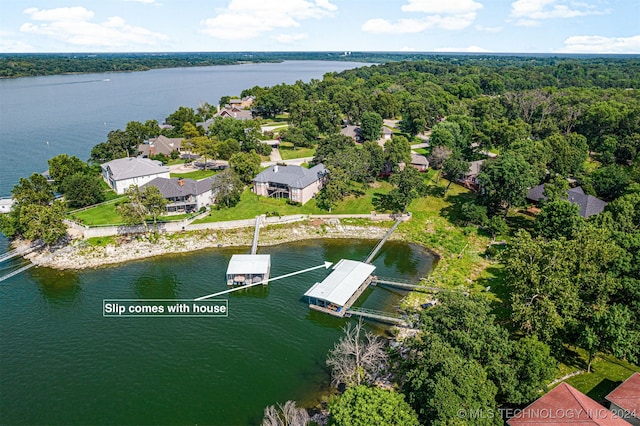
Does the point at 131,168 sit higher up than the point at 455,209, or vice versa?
the point at 131,168

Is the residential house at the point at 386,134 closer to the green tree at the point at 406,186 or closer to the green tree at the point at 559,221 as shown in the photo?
the green tree at the point at 406,186

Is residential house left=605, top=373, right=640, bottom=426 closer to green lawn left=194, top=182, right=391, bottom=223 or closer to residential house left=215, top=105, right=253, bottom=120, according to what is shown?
green lawn left=194, top=182, right=391, bottom=223

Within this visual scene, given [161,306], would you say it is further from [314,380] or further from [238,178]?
[238,178]

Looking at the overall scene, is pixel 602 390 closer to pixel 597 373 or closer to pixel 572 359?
pixel 597 373

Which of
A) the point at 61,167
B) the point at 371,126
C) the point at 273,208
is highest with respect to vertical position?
the point at 371,126

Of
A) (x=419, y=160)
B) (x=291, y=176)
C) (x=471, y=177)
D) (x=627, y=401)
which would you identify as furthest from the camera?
(x=419, y=160)

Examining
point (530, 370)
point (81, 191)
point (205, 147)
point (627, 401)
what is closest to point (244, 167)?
point (205, 147)

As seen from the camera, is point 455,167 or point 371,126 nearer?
point 455,167

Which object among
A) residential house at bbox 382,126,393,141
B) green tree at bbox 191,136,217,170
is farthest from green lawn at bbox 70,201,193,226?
residential house at bbox 382,126,393,141
